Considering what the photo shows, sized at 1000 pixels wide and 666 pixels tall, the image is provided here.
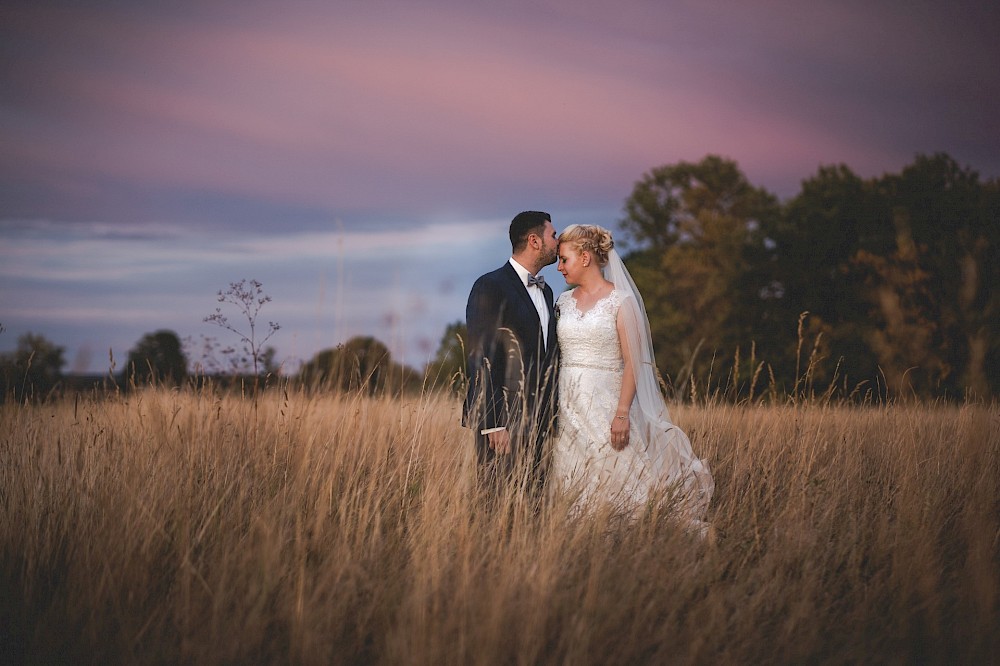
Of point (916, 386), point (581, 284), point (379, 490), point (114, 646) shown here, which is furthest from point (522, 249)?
point (916, 386)

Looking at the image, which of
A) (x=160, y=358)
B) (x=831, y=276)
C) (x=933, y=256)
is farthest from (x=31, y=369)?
(x=831, y=276)

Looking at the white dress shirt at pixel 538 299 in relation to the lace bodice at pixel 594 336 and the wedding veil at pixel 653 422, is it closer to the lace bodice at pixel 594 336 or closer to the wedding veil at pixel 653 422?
the lace bodice at pixel 594 336

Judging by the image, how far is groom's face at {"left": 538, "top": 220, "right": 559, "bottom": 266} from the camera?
4.96m

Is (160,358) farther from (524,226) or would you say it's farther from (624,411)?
(624,411)

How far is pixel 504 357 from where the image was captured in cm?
470

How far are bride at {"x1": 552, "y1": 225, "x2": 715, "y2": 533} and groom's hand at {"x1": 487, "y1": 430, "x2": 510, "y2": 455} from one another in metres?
0.39

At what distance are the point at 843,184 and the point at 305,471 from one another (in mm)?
19977

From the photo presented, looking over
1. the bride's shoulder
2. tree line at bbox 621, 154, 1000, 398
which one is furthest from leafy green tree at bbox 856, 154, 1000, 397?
the bride's shoulder

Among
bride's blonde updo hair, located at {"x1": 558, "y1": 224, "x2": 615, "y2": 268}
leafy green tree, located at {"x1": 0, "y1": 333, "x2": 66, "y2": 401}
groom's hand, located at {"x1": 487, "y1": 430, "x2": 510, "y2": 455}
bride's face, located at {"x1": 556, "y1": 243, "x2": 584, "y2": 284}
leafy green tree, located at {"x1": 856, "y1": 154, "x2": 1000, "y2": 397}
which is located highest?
leafy green tree, located at {"x1": 856, "y1": 154, "x2": 1000, "y2": 397}

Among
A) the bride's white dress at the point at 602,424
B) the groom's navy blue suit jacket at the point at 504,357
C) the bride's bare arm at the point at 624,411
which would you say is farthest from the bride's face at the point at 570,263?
the bride's bare arm at the point at 624,411

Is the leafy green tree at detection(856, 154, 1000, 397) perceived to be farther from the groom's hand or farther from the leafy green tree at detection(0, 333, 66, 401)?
the leafy green tree at detection(0, 333, 66, 401)

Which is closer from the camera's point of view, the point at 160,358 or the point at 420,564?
the point at 420,564

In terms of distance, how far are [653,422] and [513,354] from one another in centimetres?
108

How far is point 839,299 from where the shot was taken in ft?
60.8
